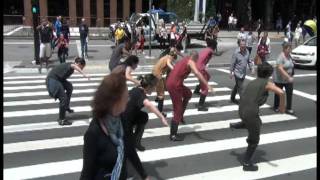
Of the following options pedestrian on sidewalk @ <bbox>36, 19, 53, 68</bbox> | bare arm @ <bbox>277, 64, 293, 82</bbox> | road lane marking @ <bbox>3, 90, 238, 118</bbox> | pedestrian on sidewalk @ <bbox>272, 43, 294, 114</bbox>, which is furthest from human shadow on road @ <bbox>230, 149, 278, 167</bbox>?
pedestrian on sidewalk @ <bbox>36, 19, 53, 68</bbox>

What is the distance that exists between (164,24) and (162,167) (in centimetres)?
1979

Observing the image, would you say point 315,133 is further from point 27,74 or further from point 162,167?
point 27,74

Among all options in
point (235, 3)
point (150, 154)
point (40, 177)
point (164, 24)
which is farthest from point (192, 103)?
point (235, 3)

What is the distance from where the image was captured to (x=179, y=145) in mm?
9125

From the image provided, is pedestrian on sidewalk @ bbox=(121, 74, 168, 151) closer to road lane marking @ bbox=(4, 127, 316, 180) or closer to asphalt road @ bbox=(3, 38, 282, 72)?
road lane marking @ bbox=(4, 127, 316, 180)

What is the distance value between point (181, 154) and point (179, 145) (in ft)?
1.82

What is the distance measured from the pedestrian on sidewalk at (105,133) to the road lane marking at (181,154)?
12.0 feet

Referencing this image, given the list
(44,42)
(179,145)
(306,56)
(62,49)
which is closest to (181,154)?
(179,145)

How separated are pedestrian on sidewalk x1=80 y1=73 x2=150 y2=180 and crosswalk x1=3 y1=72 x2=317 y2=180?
3427 mm

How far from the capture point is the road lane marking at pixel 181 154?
25.1 ft

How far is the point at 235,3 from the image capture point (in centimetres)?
4716

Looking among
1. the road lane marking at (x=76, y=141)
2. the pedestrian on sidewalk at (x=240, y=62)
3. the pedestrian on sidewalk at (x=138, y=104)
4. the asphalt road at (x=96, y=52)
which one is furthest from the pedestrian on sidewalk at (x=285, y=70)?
the asphalt road at (x=96, y=52)

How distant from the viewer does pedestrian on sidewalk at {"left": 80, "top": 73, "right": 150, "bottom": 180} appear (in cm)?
399

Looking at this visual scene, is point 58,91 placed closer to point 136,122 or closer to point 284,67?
point 136,122
